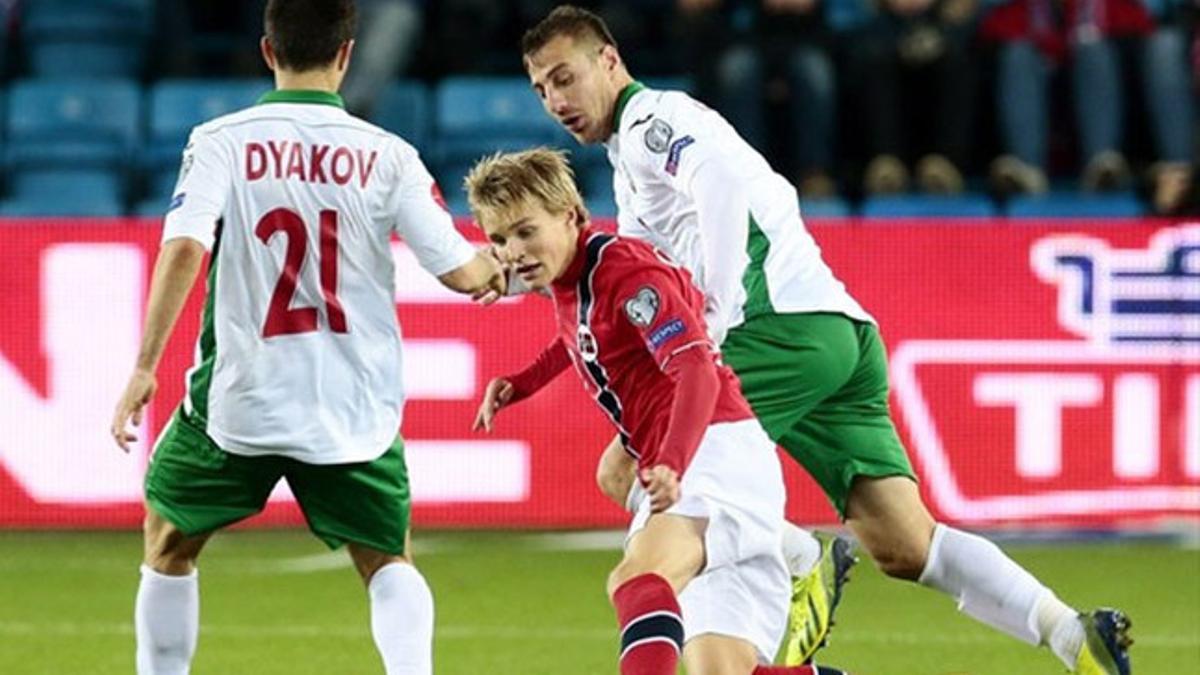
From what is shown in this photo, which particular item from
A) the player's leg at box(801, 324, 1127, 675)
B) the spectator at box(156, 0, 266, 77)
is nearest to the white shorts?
the player's leg at box(801, 324, 1127, 675)

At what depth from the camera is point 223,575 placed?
9453 millimetres

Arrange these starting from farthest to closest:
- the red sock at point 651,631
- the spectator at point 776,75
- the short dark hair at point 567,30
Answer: the spectator at point 776,75
the short dark hair at point 567,30
the red sock at point 651,631

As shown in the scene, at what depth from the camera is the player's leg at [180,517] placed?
19.3ft

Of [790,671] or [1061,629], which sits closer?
[790,671]

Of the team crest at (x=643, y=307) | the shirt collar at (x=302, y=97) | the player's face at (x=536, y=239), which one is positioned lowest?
the team crest at (x=643, y=307)

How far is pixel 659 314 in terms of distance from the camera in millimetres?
5336

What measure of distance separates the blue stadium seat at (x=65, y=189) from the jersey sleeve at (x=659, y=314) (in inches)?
307

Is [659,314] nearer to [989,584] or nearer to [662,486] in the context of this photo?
[662,486]

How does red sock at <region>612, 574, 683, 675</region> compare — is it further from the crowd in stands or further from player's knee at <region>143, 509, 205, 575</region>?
the crowd in stands

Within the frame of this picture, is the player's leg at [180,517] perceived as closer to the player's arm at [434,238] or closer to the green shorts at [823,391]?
the player's arm at [434,238]

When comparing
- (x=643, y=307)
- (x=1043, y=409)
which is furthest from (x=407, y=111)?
(x=643, y=307)

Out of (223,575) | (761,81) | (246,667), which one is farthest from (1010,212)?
(246,667)

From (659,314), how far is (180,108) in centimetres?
831

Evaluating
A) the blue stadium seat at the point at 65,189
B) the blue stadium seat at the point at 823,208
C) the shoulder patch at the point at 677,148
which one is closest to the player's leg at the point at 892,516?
the shoulder patch at the point at 677,148
